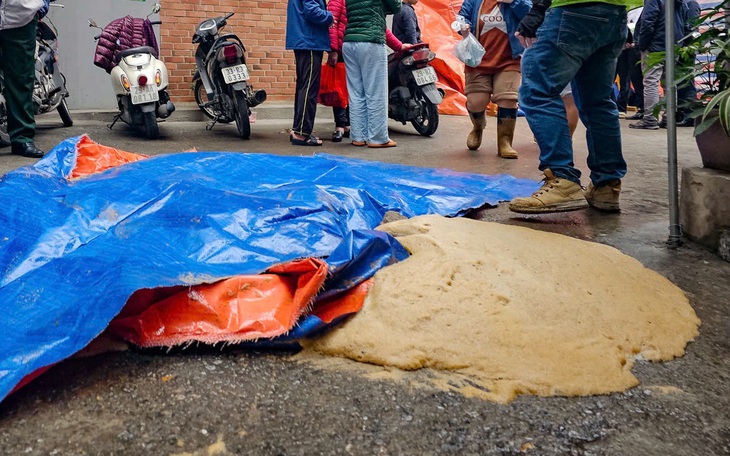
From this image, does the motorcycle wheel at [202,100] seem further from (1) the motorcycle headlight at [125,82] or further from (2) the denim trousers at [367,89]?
(2) the denim trousers at [367,89]

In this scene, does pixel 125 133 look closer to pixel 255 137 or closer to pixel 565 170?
pixel 255 137

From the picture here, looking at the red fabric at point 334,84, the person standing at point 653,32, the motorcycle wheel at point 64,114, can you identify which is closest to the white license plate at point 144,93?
the motorcycle wheel at point 64,114

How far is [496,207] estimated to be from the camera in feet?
13.5

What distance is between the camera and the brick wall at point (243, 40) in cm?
923

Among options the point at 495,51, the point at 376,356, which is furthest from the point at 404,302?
the point at 495,51

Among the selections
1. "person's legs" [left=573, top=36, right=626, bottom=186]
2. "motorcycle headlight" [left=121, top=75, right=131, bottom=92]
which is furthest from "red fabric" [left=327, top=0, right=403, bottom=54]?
"person's legs" [left=573, top=36, right=626, bottom=186]

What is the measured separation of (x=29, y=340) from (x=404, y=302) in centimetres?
110

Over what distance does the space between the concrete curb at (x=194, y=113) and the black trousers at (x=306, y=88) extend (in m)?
2.36

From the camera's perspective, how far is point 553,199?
12.2 ft

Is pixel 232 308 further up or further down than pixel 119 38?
further down

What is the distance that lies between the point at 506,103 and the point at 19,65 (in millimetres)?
4137

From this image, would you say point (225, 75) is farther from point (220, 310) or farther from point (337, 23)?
point (220, 310)

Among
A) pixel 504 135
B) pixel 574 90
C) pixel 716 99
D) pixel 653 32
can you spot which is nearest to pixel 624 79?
pixel 653 32

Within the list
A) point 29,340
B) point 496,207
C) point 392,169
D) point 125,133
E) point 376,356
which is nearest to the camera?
point 29,340
